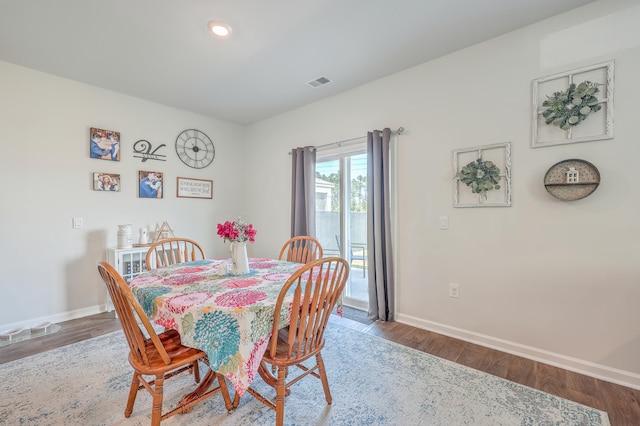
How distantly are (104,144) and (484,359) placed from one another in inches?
175

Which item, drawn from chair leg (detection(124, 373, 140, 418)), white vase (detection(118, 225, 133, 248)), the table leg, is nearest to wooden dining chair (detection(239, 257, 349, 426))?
the table leg

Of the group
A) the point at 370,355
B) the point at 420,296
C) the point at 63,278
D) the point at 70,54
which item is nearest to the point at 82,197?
the point at 63,278

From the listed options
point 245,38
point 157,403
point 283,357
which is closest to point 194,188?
point 245,38

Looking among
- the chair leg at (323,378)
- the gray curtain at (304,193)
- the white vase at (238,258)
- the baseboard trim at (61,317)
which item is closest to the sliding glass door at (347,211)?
the gray curtain at (304,193)

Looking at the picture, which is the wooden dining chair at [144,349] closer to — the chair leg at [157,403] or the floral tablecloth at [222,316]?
the chair leg at [157,403]

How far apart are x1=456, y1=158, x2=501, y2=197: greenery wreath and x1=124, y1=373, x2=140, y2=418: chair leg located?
276 centimetres

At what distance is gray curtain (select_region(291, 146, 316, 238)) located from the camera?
3689mm

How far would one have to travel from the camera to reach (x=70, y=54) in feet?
8.57

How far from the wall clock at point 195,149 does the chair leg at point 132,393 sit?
313 centimetres

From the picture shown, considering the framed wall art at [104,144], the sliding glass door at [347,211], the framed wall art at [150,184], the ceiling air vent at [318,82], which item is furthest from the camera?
the framed wall art at [150,184]

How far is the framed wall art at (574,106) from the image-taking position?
6.47 ft

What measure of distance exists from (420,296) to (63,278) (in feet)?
12.5

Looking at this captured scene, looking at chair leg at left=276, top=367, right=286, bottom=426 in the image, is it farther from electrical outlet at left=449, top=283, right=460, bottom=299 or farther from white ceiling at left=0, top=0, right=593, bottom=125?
white ceiling at left=0, top=0, right=593, bottom=125

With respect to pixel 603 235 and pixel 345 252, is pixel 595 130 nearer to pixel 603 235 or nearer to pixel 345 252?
pixel 603 235
